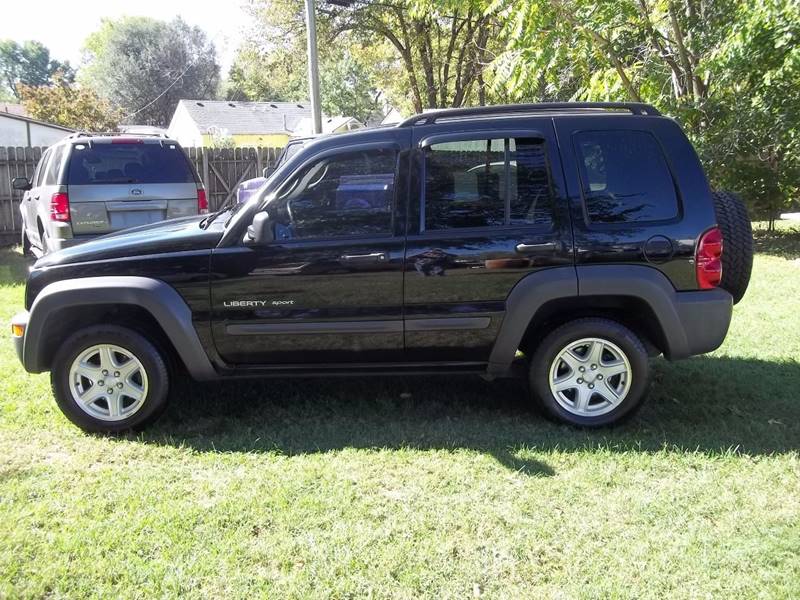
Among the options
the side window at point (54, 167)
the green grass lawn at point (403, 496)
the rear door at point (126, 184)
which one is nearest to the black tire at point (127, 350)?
the green grass lawn at point (403, 496)

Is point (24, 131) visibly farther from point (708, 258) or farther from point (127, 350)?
point (708, 258)

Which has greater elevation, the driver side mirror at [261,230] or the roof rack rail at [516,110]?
the roof rack rail at [516,110]

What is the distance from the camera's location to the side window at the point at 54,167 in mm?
8188

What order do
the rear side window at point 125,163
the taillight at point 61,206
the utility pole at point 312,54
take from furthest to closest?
the utility pole at point 312,54 → the rear side window at point 125,163 → the taillight at point 61,206

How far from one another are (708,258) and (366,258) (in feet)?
6.66

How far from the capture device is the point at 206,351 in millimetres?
4078

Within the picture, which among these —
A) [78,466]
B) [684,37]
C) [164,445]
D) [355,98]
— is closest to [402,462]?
[164,445]

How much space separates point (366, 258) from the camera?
3.97 metres

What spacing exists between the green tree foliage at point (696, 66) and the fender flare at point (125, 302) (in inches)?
293

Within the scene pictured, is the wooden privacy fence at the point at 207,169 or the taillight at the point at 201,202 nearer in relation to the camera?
the taillight at the point at 201,202

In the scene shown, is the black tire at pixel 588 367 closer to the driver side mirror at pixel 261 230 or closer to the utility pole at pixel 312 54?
the driver side mirror at pixel 261 230

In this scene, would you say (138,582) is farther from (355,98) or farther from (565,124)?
(355,98)

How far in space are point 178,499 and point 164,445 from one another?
0.72 metres

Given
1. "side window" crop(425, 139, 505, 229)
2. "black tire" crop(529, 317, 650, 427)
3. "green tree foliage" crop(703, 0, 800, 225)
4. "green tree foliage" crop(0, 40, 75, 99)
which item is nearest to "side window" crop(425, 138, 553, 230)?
"side window" crop(425, 139, 505, 229)
